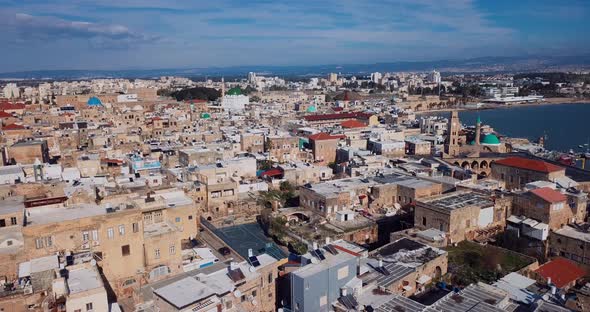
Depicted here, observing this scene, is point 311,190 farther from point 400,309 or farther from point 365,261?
point 400,309

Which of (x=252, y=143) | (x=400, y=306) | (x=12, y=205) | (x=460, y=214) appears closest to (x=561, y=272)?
(x=460, y=214)

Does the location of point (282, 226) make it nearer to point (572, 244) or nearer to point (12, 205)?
point (12, 205)

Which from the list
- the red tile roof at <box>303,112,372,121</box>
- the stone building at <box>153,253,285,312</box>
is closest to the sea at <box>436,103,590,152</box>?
the red tile roof at <box>303,112,372,121</box>

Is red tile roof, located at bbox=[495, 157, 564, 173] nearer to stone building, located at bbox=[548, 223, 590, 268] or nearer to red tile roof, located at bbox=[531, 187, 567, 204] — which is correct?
red tile roof, located at bbox=[531, 187, 567, 204]

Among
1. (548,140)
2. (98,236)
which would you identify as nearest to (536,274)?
(98,236)

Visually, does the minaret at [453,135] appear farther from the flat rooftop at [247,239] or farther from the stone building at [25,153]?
the stone building at [25,153]

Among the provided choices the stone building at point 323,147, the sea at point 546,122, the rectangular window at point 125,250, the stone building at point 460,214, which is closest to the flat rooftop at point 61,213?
the rectangular window at point 125,250
